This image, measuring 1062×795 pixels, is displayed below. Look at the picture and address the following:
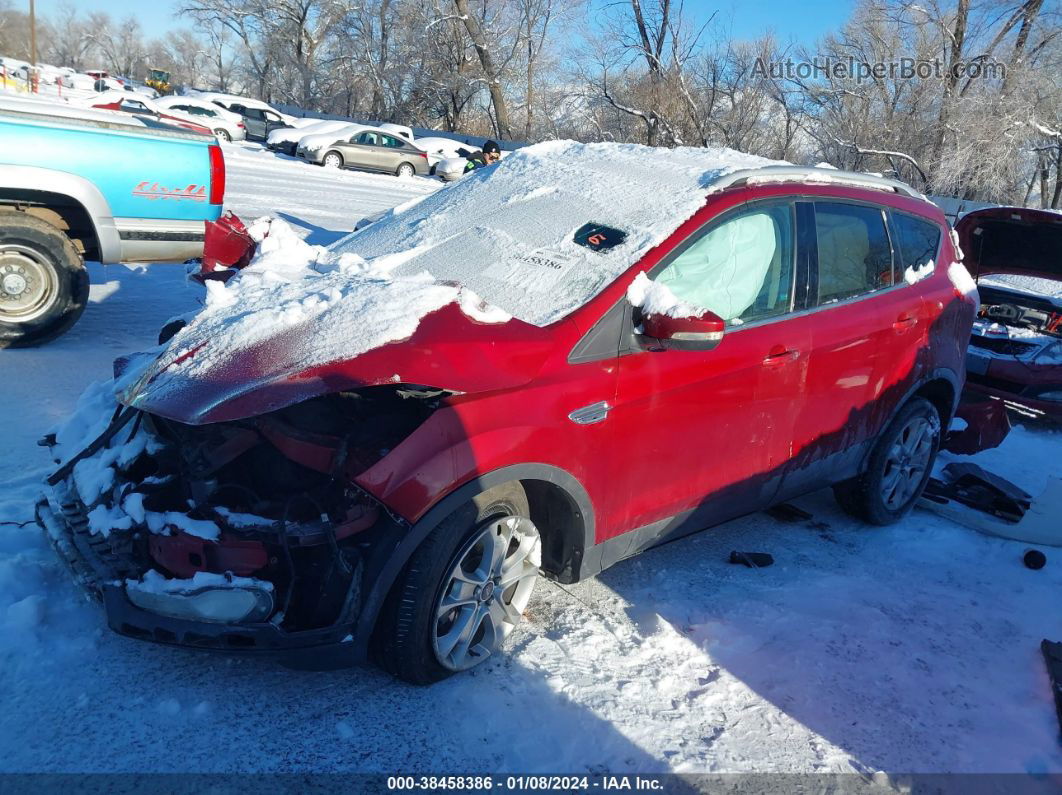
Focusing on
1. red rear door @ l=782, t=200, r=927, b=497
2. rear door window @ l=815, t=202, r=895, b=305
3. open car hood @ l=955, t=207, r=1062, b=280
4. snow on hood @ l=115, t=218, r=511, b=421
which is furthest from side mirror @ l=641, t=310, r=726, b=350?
open car hood @ l=955, t=207, r=1062, b=280

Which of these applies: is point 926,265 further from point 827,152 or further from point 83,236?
point 827,152

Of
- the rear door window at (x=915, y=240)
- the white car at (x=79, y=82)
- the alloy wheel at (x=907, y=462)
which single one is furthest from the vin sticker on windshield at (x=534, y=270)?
the white car at (x=79, y=82)

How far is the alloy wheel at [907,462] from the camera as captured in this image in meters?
5.00

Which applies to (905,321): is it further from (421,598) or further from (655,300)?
(421,598)

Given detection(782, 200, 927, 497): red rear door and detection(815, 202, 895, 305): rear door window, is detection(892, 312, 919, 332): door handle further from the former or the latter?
detection(815, 202, 895, 305): rear door window

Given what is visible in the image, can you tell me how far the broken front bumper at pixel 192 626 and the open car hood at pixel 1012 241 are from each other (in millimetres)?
6529

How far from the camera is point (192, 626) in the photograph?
2701mm

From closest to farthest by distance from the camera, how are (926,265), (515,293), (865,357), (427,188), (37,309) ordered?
(515,293) < (865,357) < (926,265) < (37,309) < (427,188)

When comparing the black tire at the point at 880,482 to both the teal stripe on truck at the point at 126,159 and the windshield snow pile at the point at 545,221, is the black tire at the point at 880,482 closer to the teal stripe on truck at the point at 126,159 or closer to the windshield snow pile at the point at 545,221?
the windshield snow pile at the point at 545,221

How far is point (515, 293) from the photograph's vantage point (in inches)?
134

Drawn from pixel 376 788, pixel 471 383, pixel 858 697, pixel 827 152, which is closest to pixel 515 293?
pixel 471 383

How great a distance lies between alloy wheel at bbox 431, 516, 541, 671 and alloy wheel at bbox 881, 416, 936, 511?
2644 millimetres

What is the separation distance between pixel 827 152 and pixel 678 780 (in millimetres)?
32034

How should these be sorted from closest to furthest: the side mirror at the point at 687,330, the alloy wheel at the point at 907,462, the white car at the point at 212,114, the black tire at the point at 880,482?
the side mirror at the point at 687,330 < the black tire at the point at 880,482 < the alloy wheel at the point at 907,462 < the white car at the point at 212,114
